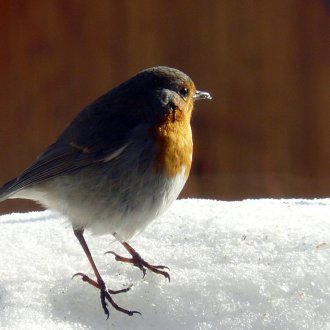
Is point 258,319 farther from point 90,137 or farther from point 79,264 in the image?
point 90,137

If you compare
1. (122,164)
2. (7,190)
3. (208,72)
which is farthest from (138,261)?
(208,72)

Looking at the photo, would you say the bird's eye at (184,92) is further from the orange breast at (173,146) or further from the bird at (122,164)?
the orange breast at (173,146)

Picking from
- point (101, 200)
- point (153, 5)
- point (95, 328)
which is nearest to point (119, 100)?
point (101, 200)

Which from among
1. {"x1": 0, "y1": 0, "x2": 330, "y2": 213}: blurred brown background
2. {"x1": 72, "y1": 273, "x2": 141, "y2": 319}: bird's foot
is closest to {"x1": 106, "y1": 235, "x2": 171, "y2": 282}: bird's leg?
{"x1": 72, "y1": 273, "x2": 141, "y2": 319}: bird's foot

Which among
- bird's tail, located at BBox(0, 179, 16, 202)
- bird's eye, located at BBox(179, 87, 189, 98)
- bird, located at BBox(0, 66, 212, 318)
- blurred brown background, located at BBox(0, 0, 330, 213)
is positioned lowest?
blurred brown background, located at BBox(0, 0, 330, 213)

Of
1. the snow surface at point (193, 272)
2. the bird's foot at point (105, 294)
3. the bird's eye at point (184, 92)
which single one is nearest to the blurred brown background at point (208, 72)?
the snow surface at point (193, 272)

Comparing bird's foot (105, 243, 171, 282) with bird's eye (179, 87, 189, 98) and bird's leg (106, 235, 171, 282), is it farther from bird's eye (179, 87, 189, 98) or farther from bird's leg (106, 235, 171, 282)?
bird's eye (179, 87, 189, 98)

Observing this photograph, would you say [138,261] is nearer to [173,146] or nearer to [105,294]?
[105,294]
